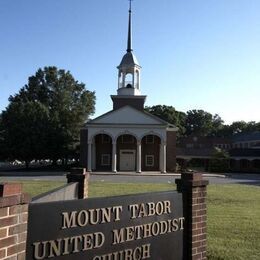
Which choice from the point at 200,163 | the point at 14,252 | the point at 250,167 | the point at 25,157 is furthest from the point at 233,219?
the point at 200,163

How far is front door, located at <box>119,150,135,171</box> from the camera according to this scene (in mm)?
52737

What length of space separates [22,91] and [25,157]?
21.8 m

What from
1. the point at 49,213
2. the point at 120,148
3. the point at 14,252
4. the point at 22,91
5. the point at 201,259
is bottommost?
the point at 201,259

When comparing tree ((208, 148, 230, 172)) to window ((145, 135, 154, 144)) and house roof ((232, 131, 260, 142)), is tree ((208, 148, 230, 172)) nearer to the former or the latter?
window ((145, 135, 154, 144))

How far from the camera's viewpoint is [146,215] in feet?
19.3

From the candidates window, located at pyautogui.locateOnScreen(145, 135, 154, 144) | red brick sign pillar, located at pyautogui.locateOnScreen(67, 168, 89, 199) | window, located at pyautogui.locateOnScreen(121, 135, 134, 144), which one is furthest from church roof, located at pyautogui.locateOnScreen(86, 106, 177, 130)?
red brick sign pillar, located at pyautogui.locateOnScreen(67, 168, 89, 199)

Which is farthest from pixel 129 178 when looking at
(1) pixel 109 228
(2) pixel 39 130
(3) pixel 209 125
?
(3) pixel 209 125

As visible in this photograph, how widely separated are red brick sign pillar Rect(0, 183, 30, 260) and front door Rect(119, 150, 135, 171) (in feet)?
159

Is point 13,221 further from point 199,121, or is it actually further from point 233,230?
point 199,121

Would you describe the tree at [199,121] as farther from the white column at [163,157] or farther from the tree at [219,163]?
the white column at [163,157]

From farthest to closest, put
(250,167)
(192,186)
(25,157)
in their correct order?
(250,167) → (25,157) → (192,186)

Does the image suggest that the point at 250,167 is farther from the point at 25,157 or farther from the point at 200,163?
the point at 25,157

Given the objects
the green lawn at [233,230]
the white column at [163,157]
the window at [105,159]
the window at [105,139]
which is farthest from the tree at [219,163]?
the green lawn at [233,230]

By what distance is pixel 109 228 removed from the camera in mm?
5297
